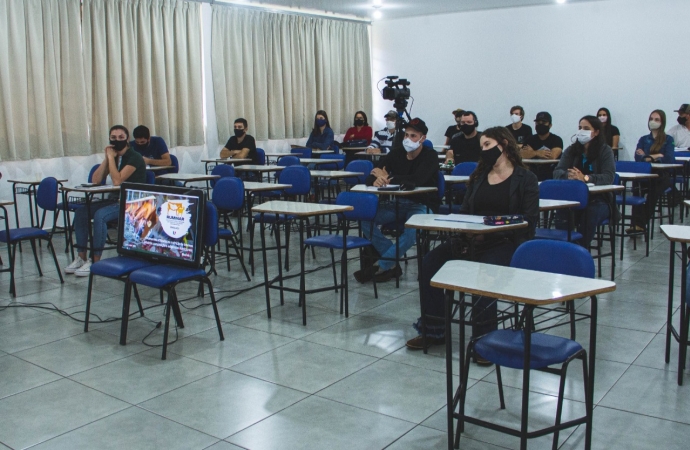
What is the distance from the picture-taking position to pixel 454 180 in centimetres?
594

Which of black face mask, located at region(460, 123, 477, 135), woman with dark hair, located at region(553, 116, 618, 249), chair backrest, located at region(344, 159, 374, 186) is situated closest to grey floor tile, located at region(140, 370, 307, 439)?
woman with dark hair, located at region(553, 116, 618, 249)

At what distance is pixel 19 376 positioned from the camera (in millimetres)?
3469

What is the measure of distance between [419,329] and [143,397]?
1.51 meters

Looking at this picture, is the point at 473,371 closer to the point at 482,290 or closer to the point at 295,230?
the point at 482,290

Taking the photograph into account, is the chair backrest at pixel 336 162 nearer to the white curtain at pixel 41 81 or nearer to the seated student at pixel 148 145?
the seated student at pixel 148 145

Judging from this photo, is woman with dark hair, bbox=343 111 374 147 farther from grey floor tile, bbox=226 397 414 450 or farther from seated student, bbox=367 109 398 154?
grey floor tile, bbox=226 397 414 450

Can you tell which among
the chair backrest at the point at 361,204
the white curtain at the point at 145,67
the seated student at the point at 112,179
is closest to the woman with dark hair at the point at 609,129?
the chair backrest at the point at 361,204

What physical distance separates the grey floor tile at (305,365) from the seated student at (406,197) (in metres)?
1.43

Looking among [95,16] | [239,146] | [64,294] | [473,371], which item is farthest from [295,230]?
[473,371]

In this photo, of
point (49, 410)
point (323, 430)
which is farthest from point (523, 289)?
point (49, 410)

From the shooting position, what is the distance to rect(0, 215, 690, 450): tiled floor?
2.75 metres

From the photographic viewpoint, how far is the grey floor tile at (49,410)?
9.26 feet

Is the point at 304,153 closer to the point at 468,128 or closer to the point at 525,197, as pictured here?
the point at 468,128

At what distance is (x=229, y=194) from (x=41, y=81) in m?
3.52
